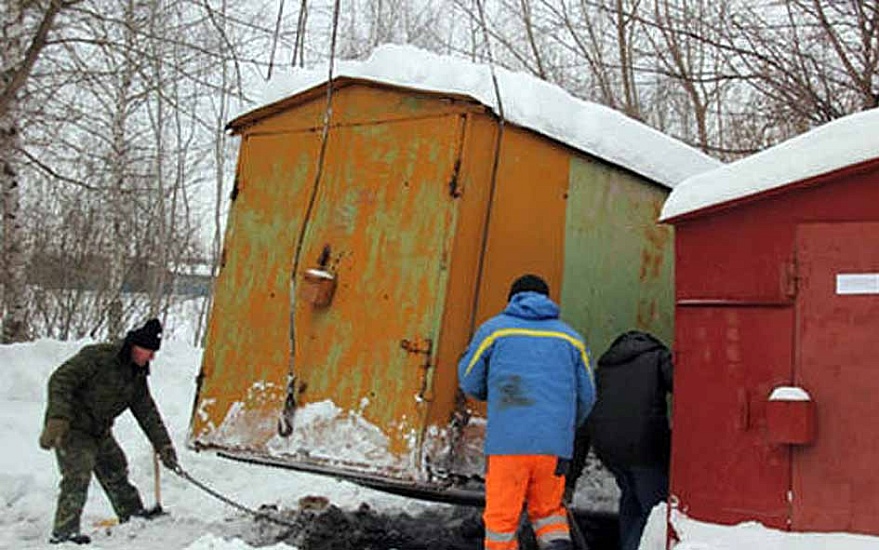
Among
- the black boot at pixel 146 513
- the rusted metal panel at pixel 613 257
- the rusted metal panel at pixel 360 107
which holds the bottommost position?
the black boot at pixel 146 513

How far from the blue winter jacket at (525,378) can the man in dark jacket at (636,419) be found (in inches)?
17.9

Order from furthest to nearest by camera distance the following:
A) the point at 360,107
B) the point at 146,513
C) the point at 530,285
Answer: the point at 146,513 → the point at 360,107 → the point at 530,285

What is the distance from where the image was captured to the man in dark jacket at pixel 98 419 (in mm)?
6316

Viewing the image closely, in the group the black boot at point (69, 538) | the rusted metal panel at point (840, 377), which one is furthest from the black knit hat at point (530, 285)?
the black boot at point (69, 538)

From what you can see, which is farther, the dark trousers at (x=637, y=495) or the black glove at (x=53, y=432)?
the black glove at (x=53, y=432)

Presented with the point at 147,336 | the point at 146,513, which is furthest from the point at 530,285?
the point at 146,513

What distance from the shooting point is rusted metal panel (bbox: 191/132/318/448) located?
18.9 feet

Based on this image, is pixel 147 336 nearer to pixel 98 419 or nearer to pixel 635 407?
pixel 98 419

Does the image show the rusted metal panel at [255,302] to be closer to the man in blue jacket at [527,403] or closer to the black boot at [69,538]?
the black boot at [69,538]

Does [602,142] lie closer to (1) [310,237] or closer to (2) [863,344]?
(1) [310,237]

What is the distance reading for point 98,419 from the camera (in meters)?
6.60

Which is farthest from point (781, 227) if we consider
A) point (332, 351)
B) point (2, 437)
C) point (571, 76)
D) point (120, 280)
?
point (120, 280)

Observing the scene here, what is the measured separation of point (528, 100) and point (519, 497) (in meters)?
2.22

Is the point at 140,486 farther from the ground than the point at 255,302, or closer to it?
closer to it
